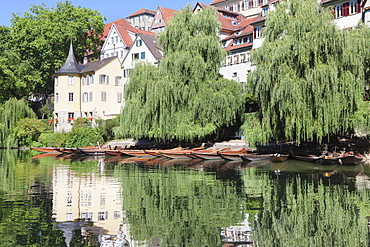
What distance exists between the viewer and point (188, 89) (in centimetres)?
3956

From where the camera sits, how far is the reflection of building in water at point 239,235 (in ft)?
35.5

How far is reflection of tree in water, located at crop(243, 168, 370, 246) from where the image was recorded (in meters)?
11.3

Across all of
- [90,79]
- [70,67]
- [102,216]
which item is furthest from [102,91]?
[102,216]

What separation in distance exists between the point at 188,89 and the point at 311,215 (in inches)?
1041

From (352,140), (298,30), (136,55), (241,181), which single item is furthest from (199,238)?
(136,55)

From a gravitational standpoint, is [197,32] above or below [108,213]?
above

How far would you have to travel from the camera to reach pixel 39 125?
58.6 meters

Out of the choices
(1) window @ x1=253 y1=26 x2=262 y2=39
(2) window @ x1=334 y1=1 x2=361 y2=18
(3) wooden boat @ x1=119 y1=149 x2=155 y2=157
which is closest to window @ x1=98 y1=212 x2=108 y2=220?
(3) wooden boat @ x1=119 y1=149 x2=155 y2=157

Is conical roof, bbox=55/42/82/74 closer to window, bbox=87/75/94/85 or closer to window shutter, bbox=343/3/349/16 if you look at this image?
window, bbox=87/75/94/85

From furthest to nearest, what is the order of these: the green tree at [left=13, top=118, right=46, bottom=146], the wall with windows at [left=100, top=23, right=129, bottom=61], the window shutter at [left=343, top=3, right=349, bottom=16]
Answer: the wall with windows at [left=100, top=23, right=129, bottom=61], the green tree at [left=13, top=118, right=46, bottom=146], the window shutter at [left=343, top=3, right=349, bottom=16]

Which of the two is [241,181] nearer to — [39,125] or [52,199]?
[52,199]

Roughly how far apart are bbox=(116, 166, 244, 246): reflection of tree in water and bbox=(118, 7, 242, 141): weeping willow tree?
1502 centimetres

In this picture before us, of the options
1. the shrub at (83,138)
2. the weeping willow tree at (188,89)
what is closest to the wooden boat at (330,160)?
the weeping willow tree at (188,89)

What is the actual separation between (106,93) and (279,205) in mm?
54041
